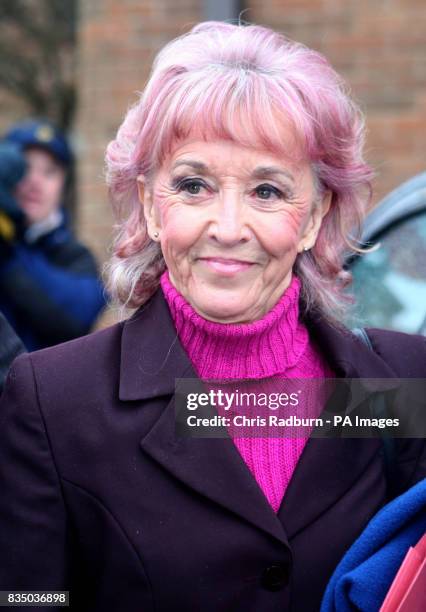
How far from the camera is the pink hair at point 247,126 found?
2.57 meters

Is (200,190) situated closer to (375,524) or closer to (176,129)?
(176,129)

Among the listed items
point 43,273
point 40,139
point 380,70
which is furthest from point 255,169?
point 380,70

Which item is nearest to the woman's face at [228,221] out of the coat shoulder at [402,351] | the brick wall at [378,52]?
the coat shoulder at [402,351]

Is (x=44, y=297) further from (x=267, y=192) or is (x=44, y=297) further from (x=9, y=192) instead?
(x=267, y=192)

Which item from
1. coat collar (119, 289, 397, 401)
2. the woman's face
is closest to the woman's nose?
the woman's face

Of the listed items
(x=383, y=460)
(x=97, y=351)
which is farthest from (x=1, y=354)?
(x=383, y=460)

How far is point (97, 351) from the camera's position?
8.89 ft

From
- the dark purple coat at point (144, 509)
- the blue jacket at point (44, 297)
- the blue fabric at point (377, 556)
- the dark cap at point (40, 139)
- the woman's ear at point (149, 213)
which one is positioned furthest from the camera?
the dark cap at point (40, 139)

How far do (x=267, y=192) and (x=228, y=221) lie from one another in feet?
0.40

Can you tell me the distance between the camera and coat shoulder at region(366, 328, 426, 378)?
Result: 2.83 meters

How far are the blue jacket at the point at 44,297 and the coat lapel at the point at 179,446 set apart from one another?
1980 millimetres

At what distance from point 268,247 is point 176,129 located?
31cm

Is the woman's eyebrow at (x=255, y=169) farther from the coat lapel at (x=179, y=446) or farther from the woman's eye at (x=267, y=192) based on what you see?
the coat lapel at (x=179, y=446)

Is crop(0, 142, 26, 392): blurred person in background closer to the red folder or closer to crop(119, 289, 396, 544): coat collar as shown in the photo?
crop(119, 289, 396, 544): coat collar
